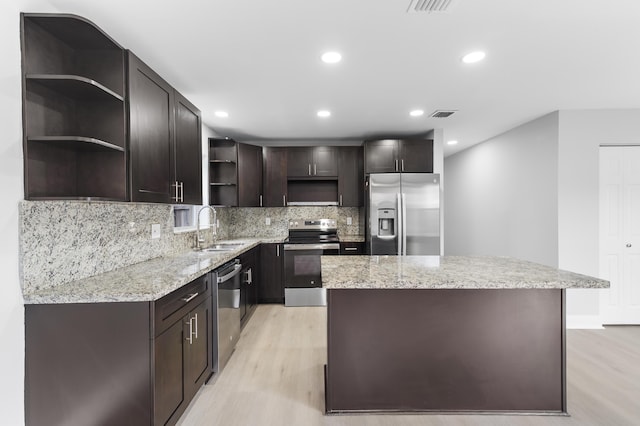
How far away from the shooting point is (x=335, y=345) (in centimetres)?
196

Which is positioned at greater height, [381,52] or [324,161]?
[381,52]

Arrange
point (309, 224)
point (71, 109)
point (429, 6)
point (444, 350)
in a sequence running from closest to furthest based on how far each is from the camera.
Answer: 1. point (429, 6)
2. point (71, 109)
3. point (444, 350)
4. point (309, 224)

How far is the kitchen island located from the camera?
6.38 feet

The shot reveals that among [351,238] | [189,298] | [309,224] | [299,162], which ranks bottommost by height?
[189,298]

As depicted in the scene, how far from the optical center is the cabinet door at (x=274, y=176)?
4.58m

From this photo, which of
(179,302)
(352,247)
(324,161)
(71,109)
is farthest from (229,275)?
(324,161)

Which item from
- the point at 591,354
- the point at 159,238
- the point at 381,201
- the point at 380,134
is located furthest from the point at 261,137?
the point at 591,354

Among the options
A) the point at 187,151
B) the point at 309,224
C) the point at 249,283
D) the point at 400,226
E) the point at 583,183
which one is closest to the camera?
the point at 187,151

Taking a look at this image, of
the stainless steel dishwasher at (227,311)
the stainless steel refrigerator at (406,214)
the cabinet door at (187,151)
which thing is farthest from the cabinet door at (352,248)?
the cabinet door at (187,151)

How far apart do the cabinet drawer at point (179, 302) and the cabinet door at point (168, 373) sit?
5 cm

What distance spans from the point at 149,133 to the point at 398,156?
318 cm

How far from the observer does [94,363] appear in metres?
1.52

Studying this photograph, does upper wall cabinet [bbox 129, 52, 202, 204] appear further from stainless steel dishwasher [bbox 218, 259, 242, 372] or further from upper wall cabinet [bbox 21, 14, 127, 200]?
stainless steel dishwasher [bbox 218, 259, 242, 372]

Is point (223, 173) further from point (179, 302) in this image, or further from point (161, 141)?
point (179, 302)
